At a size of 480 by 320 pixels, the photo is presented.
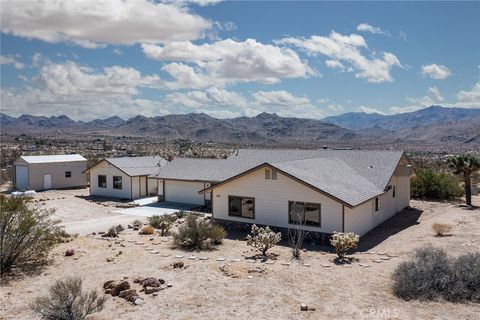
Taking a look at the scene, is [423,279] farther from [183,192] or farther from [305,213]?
[183,192]

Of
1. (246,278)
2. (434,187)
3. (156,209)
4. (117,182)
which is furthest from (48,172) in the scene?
(434,187)

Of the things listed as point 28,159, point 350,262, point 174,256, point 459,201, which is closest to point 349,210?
point 350,262

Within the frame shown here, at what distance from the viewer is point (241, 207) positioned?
23.2 m

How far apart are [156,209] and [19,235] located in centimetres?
1587

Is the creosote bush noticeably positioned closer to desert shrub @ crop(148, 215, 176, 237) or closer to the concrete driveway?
desert shrub @ crop(148, 215, 176, 237)

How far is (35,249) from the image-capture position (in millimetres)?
16172

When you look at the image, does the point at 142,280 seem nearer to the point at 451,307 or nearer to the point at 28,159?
the point at 451,307

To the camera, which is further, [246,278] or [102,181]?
[102,181]

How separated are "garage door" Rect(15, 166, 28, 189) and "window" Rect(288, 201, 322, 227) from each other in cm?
3022

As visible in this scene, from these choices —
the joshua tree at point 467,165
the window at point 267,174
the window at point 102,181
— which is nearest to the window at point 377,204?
the window at point 267,174

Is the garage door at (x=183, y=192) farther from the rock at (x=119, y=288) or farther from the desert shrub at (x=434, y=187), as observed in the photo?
the rock at (x=119, y=288)

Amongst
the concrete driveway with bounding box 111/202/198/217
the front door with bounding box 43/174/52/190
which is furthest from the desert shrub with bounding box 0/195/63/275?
the front door with bounding box 43/174/52/190

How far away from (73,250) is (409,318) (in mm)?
12901

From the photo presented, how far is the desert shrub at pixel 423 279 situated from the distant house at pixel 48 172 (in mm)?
36991
